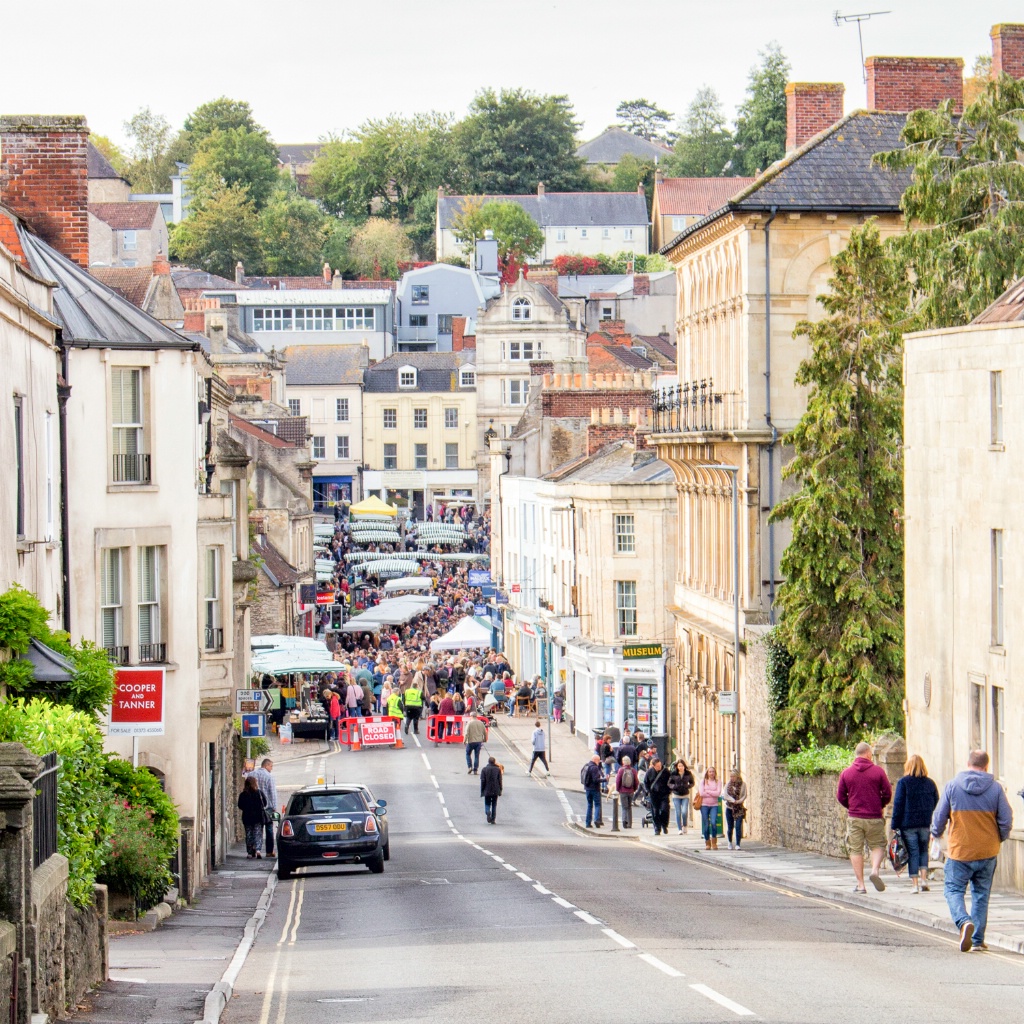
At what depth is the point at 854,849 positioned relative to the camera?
21.5 m

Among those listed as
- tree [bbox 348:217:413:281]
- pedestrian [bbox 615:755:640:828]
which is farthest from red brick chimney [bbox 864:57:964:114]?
tree [bbox 348:217:413:281]

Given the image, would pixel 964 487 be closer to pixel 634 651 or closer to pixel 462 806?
pixel 462 806

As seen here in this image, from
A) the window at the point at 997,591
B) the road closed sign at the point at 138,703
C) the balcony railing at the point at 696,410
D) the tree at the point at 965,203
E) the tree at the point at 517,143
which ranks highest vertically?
the tree at the point at 517,143

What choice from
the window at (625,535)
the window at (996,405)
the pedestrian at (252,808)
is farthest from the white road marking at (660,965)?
the window at (625,535)

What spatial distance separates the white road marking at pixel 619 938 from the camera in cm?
1663

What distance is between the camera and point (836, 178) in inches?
1561

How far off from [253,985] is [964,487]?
38.8 feet

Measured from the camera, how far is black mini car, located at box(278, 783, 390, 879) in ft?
90.3

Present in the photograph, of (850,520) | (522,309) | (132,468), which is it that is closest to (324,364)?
(522,309)

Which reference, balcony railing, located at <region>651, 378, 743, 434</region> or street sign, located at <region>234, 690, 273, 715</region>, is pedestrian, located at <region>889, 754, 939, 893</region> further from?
balcony railing, located at <region>651, 378, 743, 434</region>

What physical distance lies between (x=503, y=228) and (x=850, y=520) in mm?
108633

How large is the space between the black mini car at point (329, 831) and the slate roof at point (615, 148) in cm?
15455

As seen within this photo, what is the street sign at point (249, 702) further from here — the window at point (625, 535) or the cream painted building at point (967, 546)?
the window at point (625, 535)

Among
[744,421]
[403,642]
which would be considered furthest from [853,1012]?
[403,642]
